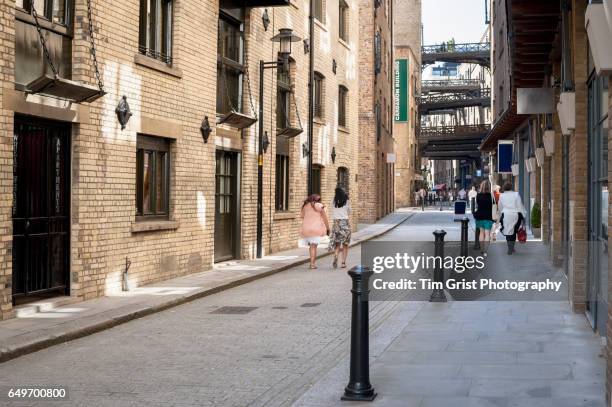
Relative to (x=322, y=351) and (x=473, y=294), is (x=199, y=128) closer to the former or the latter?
(x=473, y=294)

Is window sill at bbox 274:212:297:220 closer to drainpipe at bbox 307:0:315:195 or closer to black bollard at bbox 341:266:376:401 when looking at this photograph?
drainpipe at bbox 307:0:315:195

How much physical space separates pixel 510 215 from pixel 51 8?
11.6 metres

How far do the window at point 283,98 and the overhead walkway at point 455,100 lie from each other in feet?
164

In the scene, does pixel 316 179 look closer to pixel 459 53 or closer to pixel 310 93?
pixel 310 93

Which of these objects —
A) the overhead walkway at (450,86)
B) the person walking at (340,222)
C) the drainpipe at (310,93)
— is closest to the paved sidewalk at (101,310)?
the person walking at (340,222)

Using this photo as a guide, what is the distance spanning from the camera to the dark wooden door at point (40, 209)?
995 cm

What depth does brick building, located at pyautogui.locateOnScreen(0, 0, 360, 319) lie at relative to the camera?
9.98 m

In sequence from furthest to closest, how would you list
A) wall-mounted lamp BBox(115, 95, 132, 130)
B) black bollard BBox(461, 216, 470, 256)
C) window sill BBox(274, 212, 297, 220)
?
Answer: window sill BBox(274, 212, 297, 220) → black bollard BBox(461, 216, 470, 256) → wall-mounted lamp BBox(115, 95, 132, 130)

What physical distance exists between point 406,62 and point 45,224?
49245mm

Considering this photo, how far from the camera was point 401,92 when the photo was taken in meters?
57.4

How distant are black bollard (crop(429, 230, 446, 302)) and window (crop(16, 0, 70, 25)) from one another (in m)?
5.78

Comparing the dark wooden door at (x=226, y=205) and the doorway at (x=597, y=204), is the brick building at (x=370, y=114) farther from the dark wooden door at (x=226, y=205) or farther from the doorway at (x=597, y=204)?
the doorway at (x=597, y=204)

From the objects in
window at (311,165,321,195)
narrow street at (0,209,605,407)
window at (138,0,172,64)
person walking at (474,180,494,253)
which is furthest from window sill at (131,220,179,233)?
window at (311,165,321,195)

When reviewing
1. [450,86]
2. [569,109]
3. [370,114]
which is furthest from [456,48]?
[569,109]
